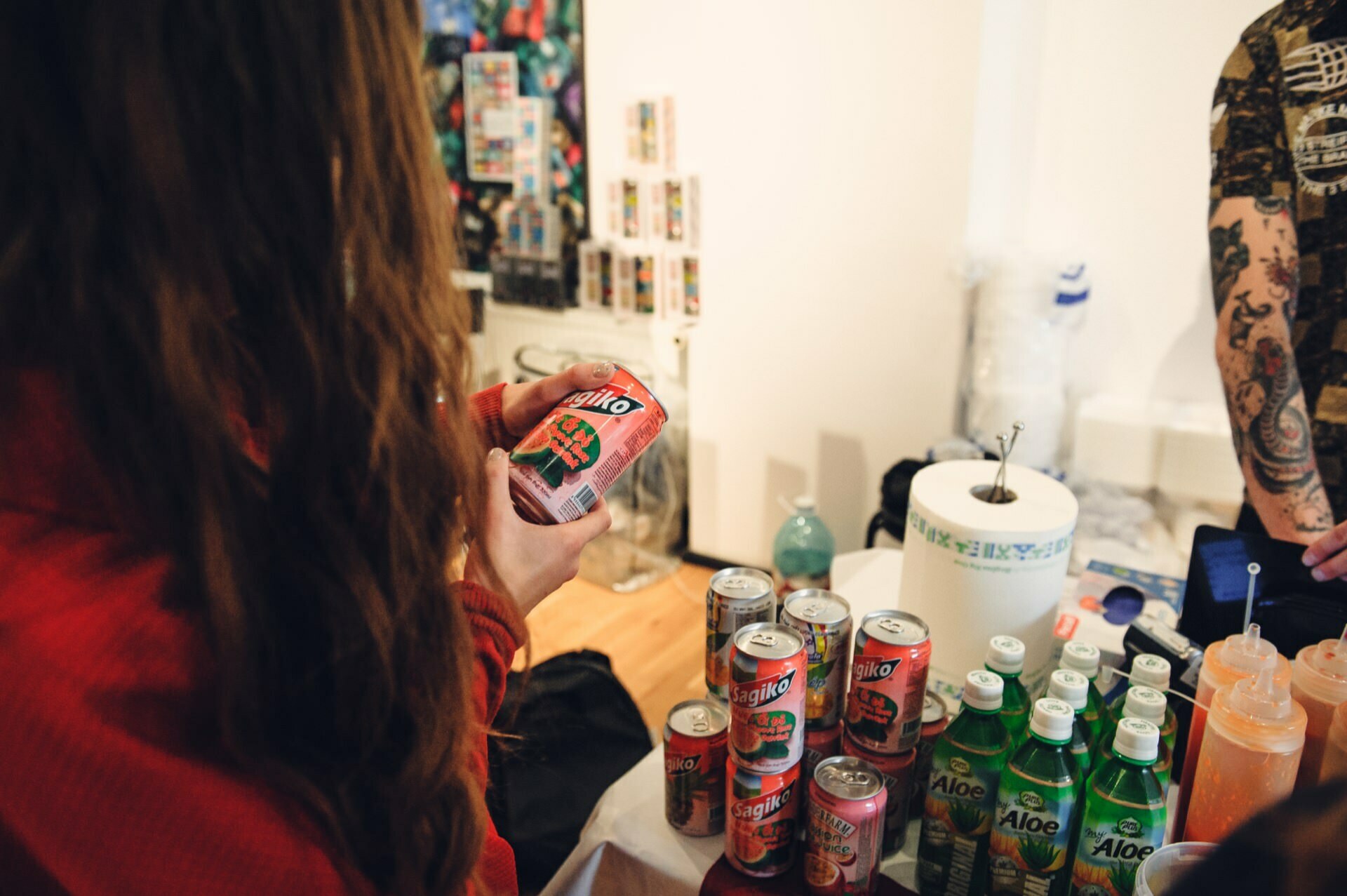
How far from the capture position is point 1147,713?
0.74 meters

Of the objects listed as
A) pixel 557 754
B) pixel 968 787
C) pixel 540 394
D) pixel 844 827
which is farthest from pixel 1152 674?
pixel 557 754

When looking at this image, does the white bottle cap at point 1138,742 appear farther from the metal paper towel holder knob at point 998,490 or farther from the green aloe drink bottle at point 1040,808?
the metal paper towel holder knob at point 998,490

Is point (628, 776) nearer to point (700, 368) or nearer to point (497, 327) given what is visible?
point (700, 368)

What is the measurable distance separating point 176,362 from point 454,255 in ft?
0.75

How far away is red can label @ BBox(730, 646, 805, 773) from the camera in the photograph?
0.75 m

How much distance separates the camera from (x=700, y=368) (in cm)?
286

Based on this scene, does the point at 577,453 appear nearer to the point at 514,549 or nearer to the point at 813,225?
the point at 514,549

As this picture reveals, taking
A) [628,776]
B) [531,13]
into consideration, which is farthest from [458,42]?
[628,776]

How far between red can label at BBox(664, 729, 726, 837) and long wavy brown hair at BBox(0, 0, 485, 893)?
28 centimetres

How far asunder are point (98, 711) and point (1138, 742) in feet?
2.53

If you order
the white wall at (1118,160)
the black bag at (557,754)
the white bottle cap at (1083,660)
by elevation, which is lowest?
the black bag at (557,754)

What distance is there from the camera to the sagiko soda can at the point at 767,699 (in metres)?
0.75

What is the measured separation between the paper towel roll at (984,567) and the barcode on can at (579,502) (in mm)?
441

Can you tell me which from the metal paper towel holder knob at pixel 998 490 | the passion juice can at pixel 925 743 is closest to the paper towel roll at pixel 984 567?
the metal paper towel holder knob at pixel 998 490
